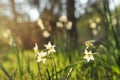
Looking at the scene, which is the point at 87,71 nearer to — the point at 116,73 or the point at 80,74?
the point at 80,74

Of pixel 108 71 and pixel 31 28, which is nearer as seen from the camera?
pixel 108 71

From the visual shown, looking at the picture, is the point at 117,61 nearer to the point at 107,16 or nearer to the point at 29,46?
the point at 107,16

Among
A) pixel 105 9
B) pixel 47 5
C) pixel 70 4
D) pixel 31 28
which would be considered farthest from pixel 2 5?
pixel 105 9

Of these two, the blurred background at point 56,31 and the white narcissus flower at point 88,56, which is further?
the blurred background at point 56,31

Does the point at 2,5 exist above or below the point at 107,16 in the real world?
above

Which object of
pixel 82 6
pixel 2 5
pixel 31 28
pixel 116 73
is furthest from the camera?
pixel 2 5

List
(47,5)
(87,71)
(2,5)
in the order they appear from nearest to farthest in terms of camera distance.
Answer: (87,71) → (47,5) → (2,5)

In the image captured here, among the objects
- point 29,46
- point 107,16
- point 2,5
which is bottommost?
point 29,46

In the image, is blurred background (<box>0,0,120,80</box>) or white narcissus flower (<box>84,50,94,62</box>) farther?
blurred background (<box>0,0,120,80</box>)

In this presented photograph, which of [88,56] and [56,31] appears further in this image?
[56,31]
